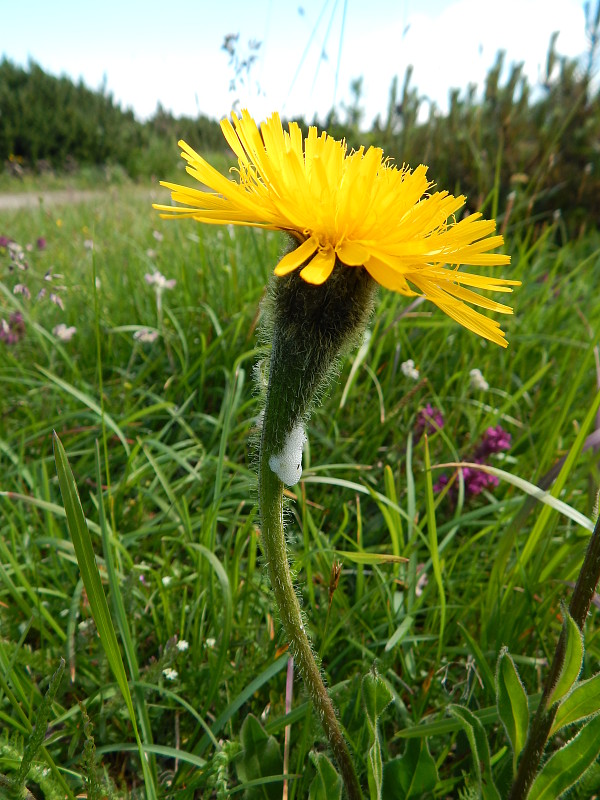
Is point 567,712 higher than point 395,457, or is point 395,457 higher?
point 567,712

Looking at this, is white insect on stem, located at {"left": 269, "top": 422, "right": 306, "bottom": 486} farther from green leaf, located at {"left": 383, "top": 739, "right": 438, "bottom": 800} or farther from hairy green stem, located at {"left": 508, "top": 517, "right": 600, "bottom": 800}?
green leaf, located at {"left": 383, "top": 739, "right": 438, "bottom": 800}

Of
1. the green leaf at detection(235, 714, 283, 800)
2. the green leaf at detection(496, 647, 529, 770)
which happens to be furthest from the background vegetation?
the green leaf at detection(496, 647, 529, 770)

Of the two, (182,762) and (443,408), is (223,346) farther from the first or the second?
(182,762)

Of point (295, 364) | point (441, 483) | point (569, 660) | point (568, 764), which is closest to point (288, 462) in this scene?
point (295, 364)

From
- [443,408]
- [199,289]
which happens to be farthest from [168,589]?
[199,289]

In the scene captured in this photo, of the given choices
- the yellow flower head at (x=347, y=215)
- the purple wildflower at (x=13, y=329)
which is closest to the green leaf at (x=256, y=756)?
the yellow flower head at (x=347, y=215)

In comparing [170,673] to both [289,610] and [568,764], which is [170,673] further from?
[568,764]

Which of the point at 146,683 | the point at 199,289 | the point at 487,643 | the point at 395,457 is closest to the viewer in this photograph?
the point at 146,683
